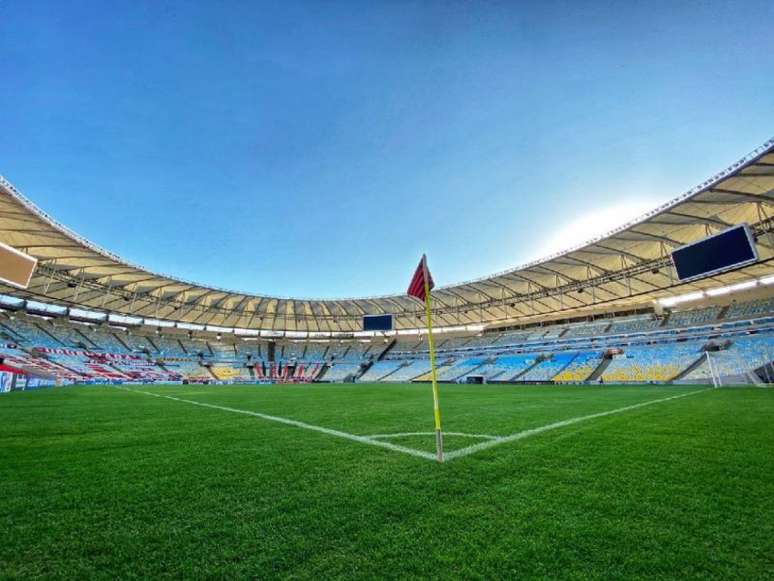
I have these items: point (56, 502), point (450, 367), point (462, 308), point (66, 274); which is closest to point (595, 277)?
point (462, 308)

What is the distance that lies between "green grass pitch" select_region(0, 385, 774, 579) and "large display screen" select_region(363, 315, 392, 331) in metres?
39.1

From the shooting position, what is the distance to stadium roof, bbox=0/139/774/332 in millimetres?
17875

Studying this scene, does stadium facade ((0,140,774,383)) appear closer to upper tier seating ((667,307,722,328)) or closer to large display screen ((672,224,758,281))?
upper tier seating ((667,307,722,328))

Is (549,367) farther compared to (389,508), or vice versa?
(549,367)

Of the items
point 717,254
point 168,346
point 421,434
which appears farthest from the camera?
point 168,346

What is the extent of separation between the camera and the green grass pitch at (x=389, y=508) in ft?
5.50

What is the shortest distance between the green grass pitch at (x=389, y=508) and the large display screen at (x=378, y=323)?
39.1 metres

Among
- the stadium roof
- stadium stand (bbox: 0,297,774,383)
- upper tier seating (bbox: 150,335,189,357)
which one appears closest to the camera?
the stadium roof

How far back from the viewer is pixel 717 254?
1816 centimetres

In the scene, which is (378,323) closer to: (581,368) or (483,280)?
(483,280)

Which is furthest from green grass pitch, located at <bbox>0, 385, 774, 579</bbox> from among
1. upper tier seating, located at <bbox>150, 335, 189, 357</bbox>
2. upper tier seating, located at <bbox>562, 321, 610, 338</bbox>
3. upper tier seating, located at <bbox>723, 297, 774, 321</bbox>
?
upper tier seating, located at <bbox>150, 335, 189, 357</bbox>

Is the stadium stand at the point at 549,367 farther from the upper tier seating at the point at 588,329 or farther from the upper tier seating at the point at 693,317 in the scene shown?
the upper tier seating at the point at 693,317

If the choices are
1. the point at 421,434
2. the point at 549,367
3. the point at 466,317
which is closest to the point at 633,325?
the point at 549,367

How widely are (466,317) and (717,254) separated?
3001 cm
